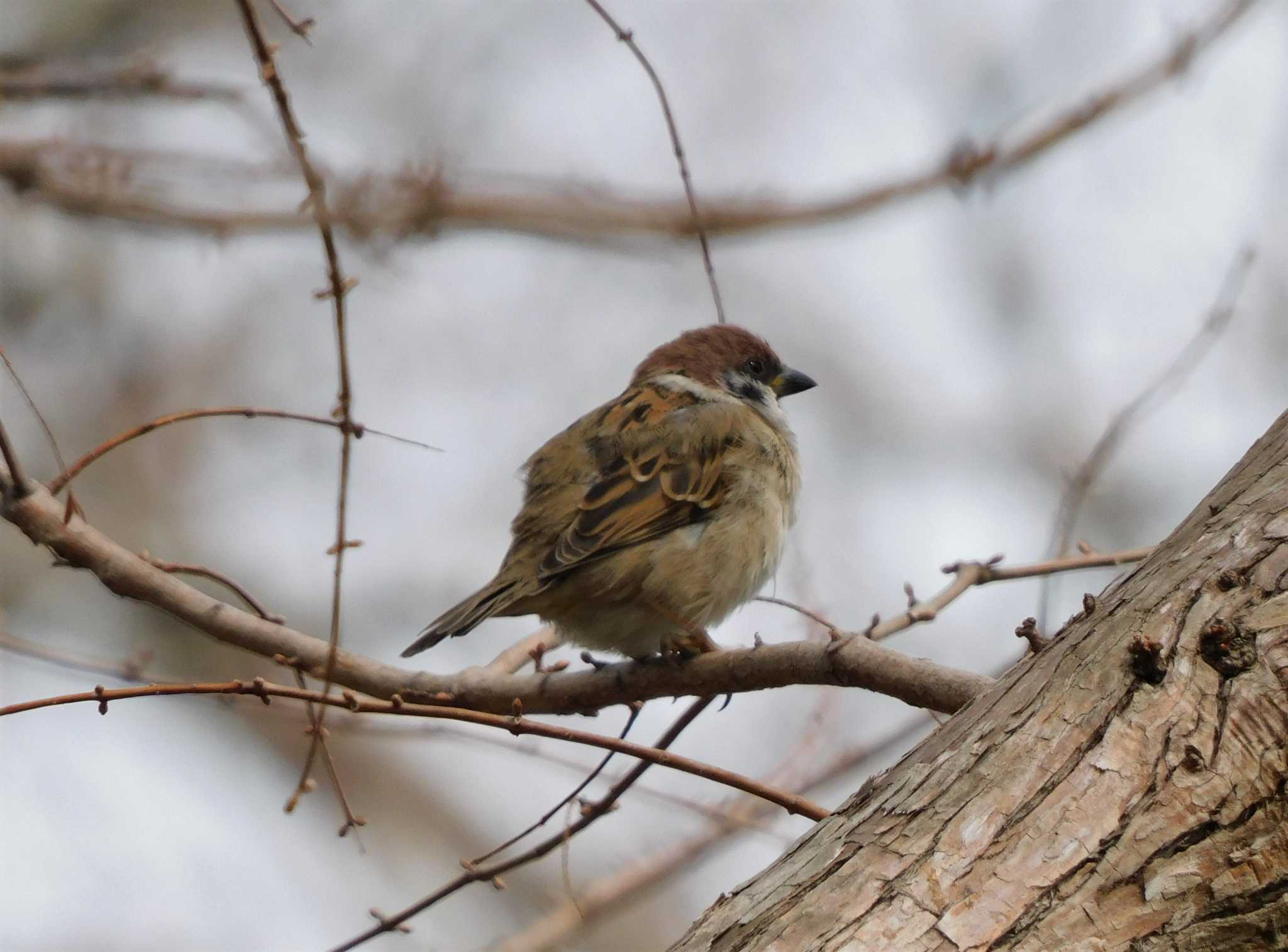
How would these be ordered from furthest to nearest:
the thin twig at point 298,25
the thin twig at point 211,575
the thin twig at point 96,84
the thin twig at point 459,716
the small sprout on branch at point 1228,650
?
the thin twig at point 96,84 < the thin twig at point 211,575 < the thin twig at point 298,25 < the thin twig at point 459,716 < the small sprout on branch at point 1228,650

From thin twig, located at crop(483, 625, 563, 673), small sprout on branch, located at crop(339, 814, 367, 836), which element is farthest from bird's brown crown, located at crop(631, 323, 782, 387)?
small sprout on branch, located at crop(339, 814, 367, 836)

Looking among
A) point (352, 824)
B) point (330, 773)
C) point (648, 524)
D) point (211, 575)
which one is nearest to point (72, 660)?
point (211, 575)

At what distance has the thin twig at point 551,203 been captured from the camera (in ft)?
21.7

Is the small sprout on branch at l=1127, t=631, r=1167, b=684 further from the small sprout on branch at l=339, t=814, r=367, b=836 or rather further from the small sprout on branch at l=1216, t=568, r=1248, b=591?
the small sprout on branch at l=339, t=814, r=367, b=836

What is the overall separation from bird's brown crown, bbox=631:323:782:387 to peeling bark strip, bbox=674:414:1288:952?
3.60 metres

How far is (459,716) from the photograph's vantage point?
262cm

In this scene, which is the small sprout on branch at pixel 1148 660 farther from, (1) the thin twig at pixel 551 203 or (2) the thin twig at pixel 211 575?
(1) the thin twig at pixel 551 203

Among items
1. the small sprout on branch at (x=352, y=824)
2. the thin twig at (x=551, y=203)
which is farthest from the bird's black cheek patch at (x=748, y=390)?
the small sprout on branch at (x=352, y=824)

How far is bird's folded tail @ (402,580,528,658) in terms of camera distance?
4172mm

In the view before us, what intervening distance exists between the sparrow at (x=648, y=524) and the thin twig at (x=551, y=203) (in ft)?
6.18

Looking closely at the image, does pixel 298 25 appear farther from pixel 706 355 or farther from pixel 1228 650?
pixel 706 355

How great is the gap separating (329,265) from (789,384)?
143 inches

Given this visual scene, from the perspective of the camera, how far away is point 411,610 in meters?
9.77

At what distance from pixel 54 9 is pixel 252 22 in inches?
319
